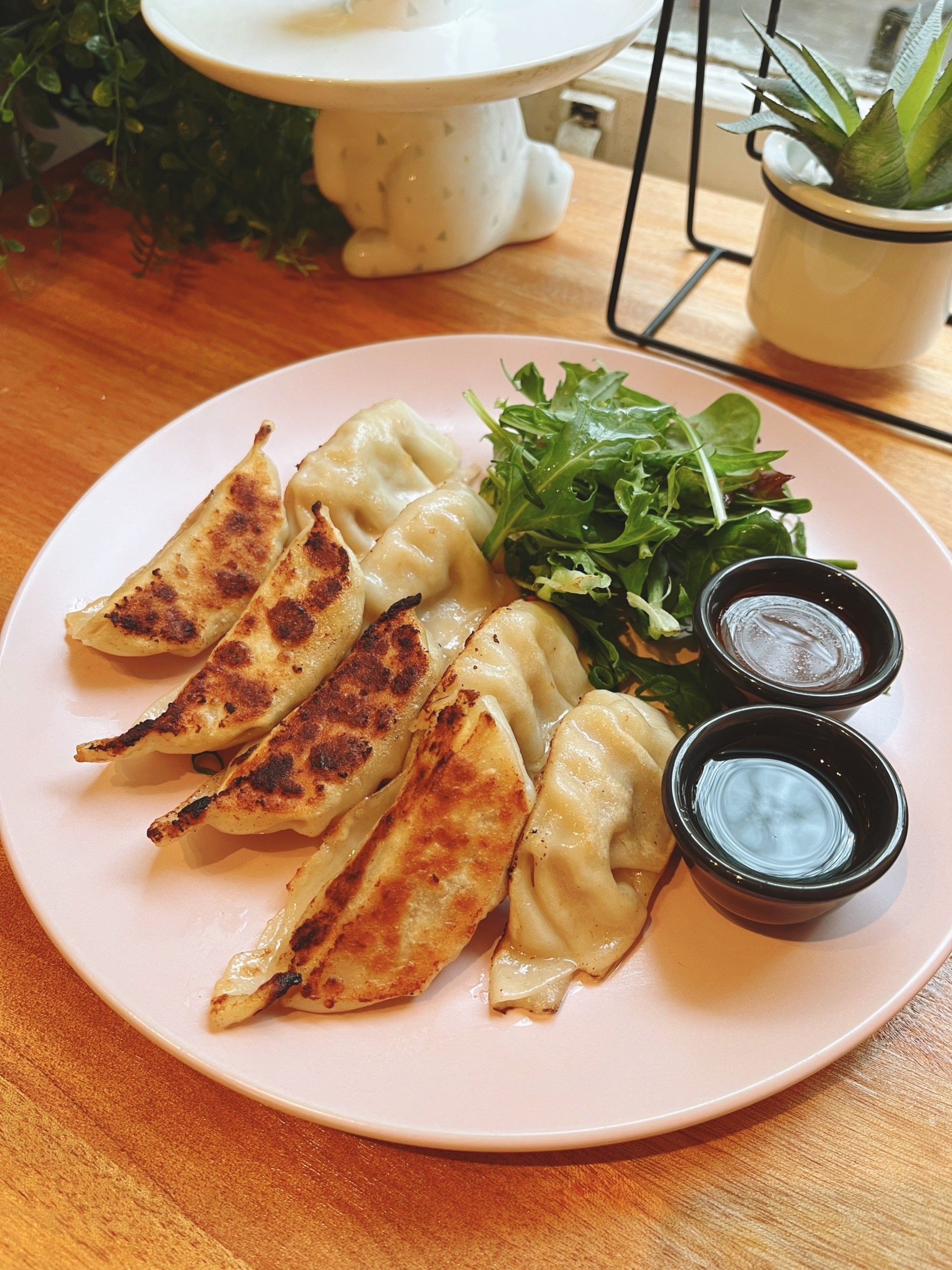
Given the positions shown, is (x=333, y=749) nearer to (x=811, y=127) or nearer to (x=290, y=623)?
(x=290, y=623)

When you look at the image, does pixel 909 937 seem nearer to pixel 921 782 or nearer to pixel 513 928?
pixel 921 782

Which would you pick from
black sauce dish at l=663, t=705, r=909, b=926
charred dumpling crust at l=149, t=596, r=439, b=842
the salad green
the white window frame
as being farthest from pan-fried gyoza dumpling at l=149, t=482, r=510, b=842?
the white window frame

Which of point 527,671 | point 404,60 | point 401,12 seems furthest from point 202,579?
point 401,12

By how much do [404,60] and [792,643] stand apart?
4.69ft

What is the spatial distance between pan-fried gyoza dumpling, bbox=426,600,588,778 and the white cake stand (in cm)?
109

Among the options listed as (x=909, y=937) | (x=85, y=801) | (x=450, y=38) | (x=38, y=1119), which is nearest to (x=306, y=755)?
(x=85, y=801)

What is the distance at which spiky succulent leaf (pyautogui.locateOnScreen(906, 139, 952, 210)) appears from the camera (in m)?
2.16

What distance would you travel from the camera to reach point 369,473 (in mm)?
2066

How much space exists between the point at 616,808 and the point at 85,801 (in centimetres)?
85

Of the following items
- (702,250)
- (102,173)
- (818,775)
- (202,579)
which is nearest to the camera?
(818,775)

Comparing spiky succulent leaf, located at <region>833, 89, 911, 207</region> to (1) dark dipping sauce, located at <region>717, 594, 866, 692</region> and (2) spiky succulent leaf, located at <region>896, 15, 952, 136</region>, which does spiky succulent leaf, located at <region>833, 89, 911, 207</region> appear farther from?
(1) dark dipping sauce, located at <region>717, 594, 866, 692</region>

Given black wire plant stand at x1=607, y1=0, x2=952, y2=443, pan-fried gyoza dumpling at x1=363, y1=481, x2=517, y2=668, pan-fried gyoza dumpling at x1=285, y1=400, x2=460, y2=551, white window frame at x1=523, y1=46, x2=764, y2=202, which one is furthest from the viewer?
white window frame at x1=523, y1=46, x2=764, y2=202

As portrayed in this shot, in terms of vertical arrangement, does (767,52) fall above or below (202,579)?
above

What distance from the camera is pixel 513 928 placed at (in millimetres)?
1484
